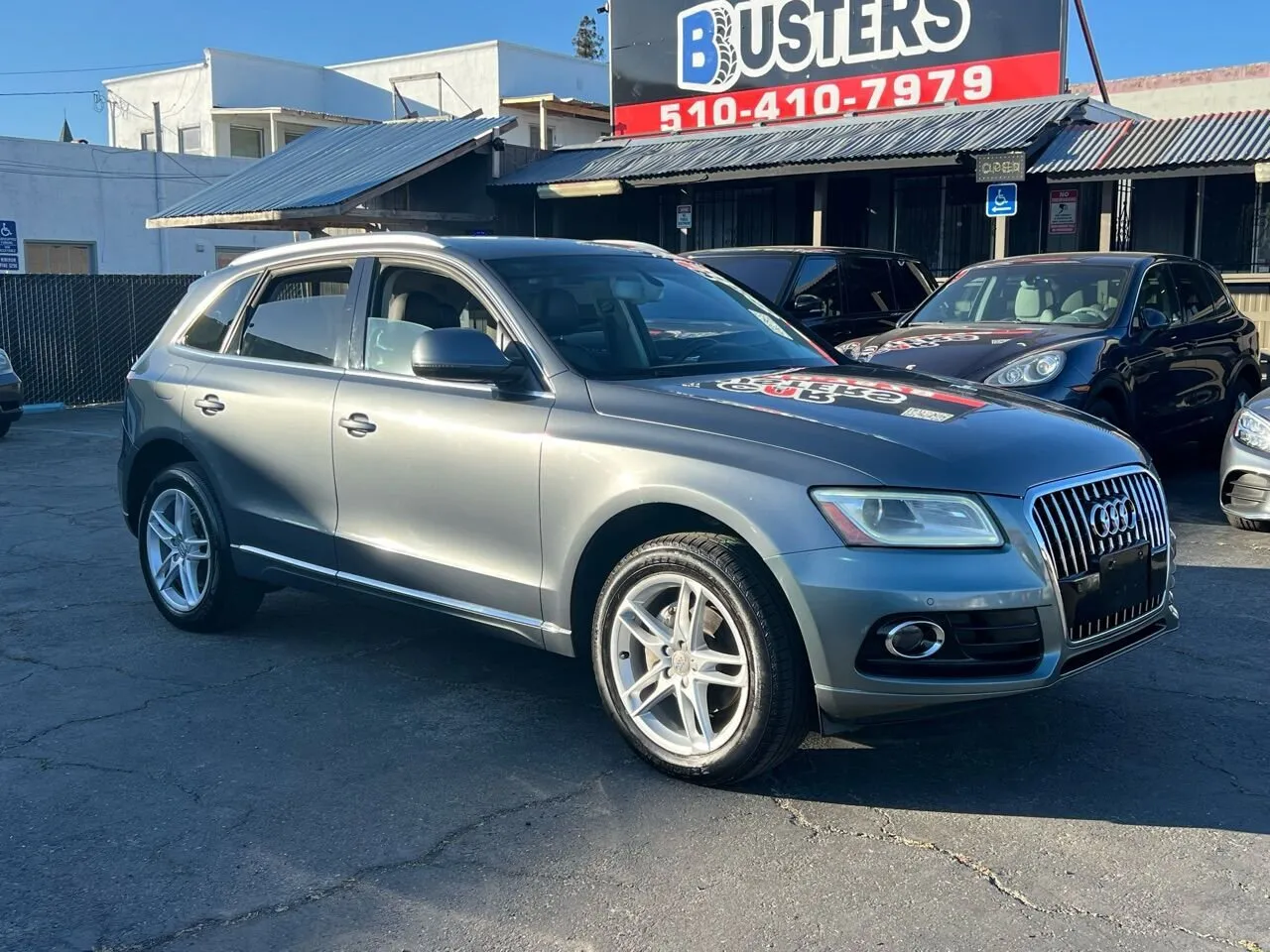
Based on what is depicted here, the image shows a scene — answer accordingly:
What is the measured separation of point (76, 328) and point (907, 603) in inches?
709

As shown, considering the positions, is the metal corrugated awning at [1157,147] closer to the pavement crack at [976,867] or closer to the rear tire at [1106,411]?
the rear tire at [1106,411]

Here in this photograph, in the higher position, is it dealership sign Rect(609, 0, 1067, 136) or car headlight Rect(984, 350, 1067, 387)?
dealership sign Rect(609, 0, 1067, 136)

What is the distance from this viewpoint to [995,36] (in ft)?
54.7

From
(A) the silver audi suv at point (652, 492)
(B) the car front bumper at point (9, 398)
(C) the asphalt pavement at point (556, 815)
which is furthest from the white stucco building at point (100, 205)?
(C) the asphalt pavement at point (556, 815)

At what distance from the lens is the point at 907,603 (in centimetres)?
341

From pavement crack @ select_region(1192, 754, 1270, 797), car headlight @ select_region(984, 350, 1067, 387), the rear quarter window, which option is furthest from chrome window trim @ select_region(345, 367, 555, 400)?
car headlight @ select_region(984, 350, 1067, 387)

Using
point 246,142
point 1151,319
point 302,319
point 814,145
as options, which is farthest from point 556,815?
point 246,142

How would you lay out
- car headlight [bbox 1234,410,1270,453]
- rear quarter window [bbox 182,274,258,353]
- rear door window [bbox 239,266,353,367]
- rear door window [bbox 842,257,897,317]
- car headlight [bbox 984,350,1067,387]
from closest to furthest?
rear door window [bbox 239,266,353,367] < rear quarter window [bbox 182,274,258,353] < car headlight [bbox 1234,410,1270,453] < car headlight [bbox 984,350,1067,387] < rear door window [bbox 842,257,897,317]

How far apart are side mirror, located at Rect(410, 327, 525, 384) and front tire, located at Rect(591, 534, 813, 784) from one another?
0.81 metres

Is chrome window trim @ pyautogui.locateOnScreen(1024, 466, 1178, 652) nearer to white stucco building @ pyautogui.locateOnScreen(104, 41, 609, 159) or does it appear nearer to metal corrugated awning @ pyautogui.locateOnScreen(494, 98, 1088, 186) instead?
metal corrugated awning @ pyautogui.locateOnScreen(494, 98, 1088, 186)

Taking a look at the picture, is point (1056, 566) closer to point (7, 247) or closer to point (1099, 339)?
point (1099, 339)

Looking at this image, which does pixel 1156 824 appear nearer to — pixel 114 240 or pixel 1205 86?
pixel 1205 86

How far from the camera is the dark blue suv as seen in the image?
7.89m

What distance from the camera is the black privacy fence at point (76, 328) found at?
1819cm
